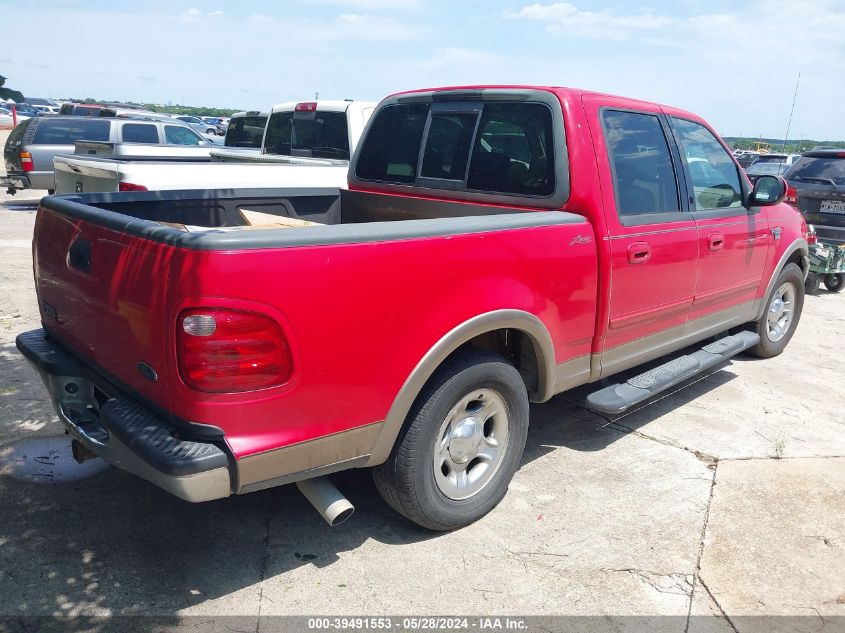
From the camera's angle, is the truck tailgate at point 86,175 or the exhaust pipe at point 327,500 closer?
the exhaust pipe at point 327,500

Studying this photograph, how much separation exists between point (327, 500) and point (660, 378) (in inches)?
94.9

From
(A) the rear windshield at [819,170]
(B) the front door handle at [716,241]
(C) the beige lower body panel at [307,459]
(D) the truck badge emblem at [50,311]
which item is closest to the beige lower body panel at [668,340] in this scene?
(B) the front door handle at [716,241]

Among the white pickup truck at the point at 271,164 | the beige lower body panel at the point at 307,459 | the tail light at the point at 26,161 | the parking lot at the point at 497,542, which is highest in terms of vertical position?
the white pickup truck at the point at 271,164

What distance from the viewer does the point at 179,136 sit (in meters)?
14.5

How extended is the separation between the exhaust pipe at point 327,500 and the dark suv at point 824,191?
8033mm

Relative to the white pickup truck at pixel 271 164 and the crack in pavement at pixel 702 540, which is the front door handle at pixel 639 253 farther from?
the white pickup truck at pixel 271 164

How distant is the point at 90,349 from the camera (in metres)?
2.99

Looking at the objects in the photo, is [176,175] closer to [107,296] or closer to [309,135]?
[309,135]

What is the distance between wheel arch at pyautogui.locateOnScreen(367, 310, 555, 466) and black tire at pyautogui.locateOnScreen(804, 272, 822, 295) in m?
6.75

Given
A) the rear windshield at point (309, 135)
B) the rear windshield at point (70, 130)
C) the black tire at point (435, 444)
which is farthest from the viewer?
the rear windshield at point (70, 130)

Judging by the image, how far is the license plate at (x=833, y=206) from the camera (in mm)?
8688

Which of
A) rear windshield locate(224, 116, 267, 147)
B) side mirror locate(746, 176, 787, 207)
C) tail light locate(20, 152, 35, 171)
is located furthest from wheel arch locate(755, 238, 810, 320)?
tail light locate(20, 152, 35, 171)

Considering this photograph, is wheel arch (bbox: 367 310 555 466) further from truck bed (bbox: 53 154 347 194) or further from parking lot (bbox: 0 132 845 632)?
truck bed (bbox: 53 154 347 194)

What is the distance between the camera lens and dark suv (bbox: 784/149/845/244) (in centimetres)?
874
